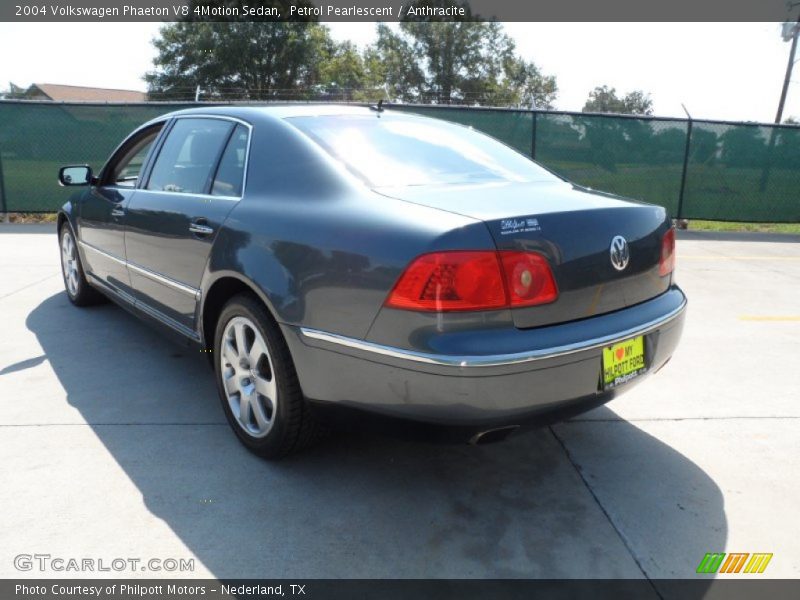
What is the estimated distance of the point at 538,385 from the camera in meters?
2.16

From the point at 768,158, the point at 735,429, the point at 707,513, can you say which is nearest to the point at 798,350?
the point at 735,429

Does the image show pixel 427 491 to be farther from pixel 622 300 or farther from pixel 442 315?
pixel 622 300

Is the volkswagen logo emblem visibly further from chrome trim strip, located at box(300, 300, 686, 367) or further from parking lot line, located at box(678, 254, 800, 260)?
parking lot line, located at box(678, 254, 800, 260)

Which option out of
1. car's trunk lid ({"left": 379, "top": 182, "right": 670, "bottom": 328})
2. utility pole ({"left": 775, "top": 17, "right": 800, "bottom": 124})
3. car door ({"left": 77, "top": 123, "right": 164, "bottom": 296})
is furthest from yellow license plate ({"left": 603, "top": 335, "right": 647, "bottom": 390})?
utility pole ({"left": 775, "top": 17, "right": 800, "bottom": 124})

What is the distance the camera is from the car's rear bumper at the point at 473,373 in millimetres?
2080

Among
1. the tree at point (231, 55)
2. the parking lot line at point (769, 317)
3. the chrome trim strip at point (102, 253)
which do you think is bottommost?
the parking lot line at point (769, 317)

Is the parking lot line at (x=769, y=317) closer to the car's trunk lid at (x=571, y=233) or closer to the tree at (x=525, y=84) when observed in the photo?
the car's trunk lid at (x=571, y=233)

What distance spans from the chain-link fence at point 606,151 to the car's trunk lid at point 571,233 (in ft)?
25.8

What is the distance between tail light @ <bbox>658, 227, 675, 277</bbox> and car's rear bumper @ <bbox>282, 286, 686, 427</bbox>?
391 millimetres

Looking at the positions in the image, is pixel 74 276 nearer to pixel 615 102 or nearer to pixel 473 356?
pixel 473 356

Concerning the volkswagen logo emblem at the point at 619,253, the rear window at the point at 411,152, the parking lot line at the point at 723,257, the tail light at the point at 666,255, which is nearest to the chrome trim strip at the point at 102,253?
the rear window at the point at 411,152

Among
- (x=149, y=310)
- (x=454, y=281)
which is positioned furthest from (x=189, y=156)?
(x=454, y=281)

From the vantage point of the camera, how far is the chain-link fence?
1028 cm

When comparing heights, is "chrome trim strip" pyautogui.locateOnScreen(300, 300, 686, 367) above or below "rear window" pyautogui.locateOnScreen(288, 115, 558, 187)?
below
